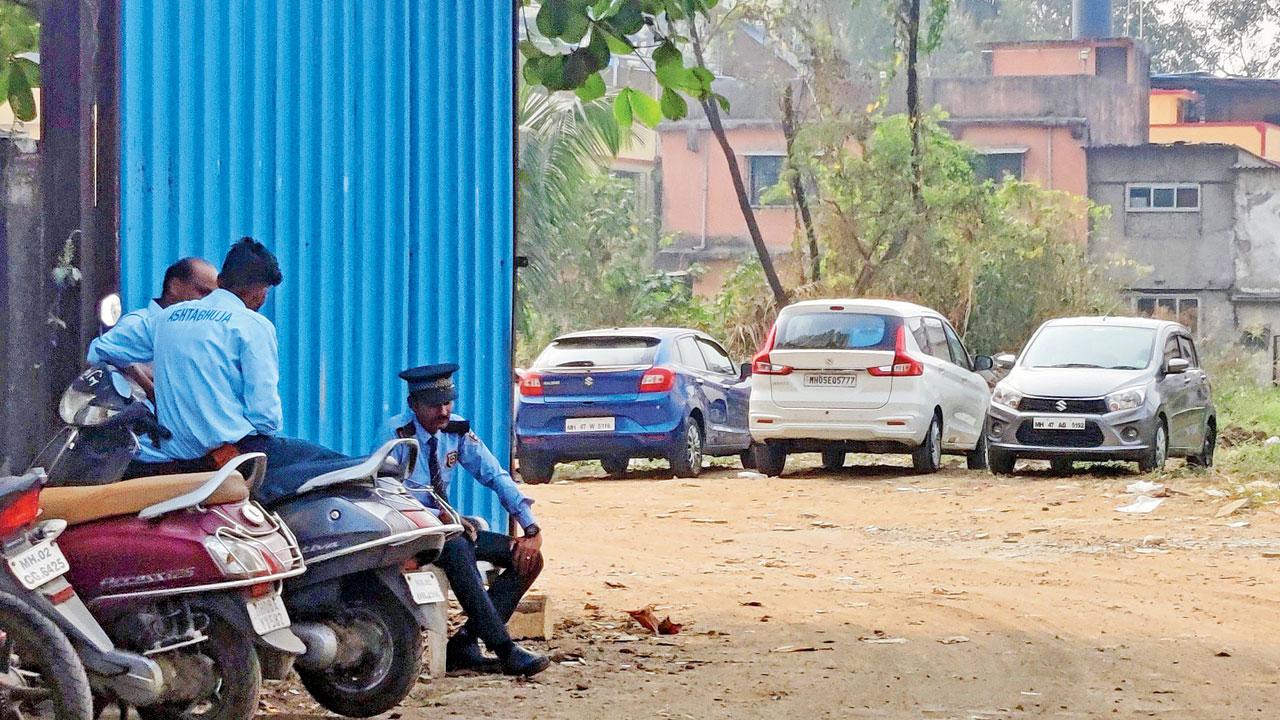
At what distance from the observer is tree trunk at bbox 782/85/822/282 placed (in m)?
30.8

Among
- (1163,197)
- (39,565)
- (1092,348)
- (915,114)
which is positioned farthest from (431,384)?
(1163,197)

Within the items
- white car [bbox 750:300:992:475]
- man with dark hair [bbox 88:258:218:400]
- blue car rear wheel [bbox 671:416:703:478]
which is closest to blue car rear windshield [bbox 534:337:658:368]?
blue car rear wheel [bbox 671:416:703:478]

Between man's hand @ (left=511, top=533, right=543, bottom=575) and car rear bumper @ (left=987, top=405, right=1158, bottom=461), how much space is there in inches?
456

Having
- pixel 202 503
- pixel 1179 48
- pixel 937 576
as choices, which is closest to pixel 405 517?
pixel 202 503

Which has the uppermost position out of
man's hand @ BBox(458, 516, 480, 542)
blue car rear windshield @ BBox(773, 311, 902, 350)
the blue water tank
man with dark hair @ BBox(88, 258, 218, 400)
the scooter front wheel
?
the blue water tank

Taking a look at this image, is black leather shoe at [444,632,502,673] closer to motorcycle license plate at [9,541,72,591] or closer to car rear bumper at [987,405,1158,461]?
motorcycle license plate at [9,541,72,591]

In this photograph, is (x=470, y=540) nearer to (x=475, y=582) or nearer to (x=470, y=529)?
(x=470, y=529)

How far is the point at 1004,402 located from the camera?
19.7m

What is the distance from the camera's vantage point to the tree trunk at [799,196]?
101ft

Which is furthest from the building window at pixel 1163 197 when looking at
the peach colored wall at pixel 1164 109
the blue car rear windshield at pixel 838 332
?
the blue car rear windshield at pixel 838 332

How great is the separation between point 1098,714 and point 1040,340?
1344cm

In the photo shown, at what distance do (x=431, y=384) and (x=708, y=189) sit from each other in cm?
4039

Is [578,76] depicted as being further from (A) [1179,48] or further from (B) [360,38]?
(A) [1179,48]

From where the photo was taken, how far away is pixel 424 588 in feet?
24.6
